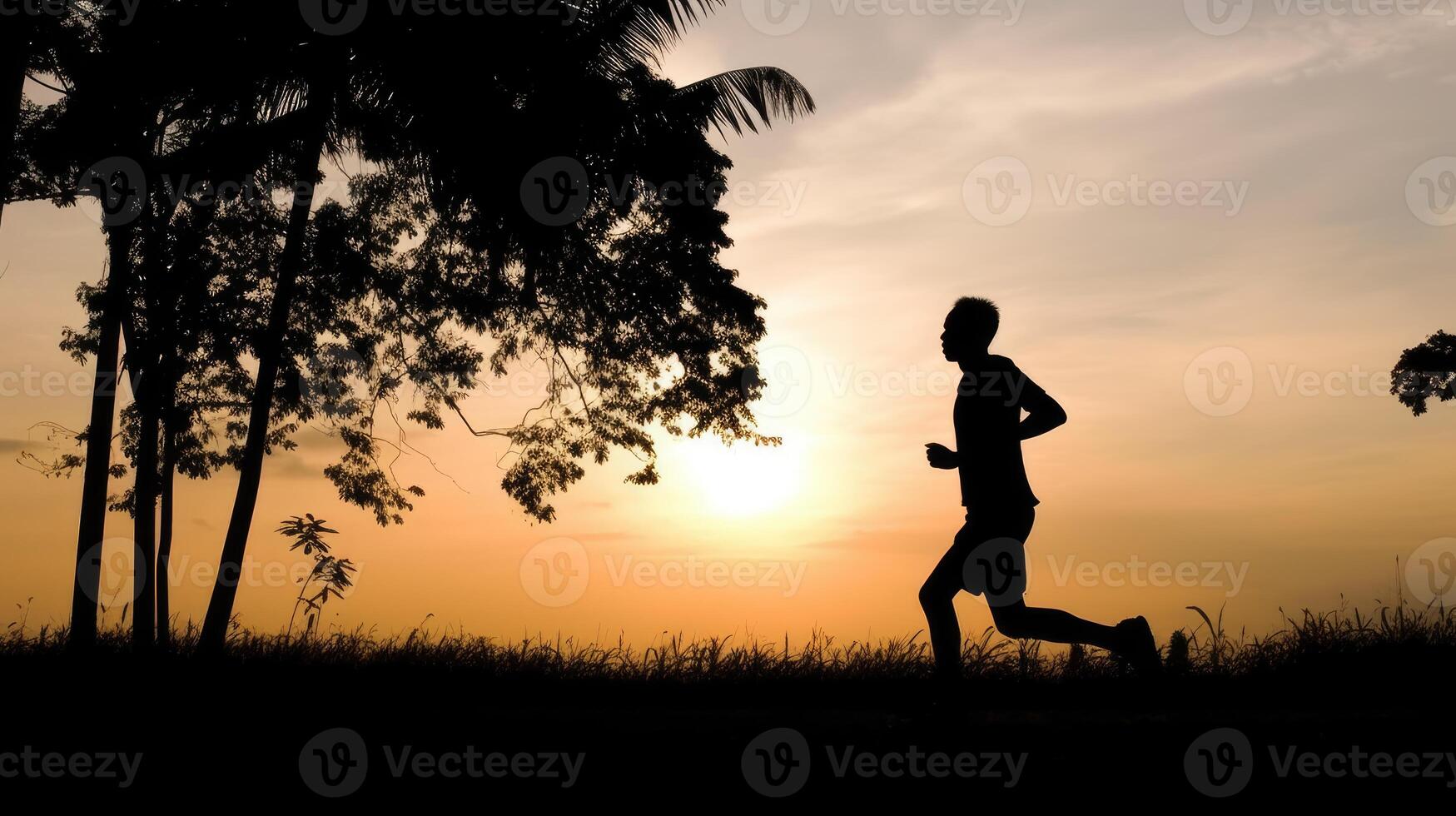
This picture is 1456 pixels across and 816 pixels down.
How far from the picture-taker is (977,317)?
20.4 ft

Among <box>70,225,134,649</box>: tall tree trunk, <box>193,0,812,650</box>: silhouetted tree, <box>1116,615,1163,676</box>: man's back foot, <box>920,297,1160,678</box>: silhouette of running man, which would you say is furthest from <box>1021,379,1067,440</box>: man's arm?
<box>70,225,134,649</box>: tall tree trunk

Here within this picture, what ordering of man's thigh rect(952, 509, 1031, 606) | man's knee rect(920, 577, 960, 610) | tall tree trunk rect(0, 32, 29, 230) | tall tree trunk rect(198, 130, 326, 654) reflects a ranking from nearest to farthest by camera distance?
1. man's thigh rect(952, 509, 1031, 606)
2. man's knee rect(920, 577, 960, 610)
3. tall tree trunk rect(0, 32, 29, 230)
4. tall tree trunk rect(198, 130, 326, 654)

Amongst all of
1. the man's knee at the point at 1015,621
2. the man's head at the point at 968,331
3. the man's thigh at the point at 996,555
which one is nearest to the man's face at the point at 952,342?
the man's head at the point at 968,331

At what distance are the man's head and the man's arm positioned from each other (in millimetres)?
344

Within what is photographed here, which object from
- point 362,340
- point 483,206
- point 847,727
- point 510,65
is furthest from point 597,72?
point 847,727

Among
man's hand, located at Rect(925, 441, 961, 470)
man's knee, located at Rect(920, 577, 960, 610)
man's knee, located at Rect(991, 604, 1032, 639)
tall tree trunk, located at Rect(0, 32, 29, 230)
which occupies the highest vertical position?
tall tree trunk, located at Rect(0, 32, 29, 230)

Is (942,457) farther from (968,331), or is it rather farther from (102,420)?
(102,420)

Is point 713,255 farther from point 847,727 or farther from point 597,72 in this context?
point 847,727

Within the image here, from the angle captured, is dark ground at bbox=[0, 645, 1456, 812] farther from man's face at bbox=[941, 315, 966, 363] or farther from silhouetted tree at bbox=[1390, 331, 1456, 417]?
silhouetted tree at bbox=[1390, 331, 1456, 417]

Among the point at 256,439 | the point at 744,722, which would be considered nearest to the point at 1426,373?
the point at 744,722

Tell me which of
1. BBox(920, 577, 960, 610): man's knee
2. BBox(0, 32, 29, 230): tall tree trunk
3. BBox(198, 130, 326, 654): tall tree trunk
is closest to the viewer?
BBox(920, 577, 960, 610): man's knee

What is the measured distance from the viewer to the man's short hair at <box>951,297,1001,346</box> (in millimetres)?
6203

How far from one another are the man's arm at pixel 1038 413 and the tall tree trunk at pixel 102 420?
12.0 meters

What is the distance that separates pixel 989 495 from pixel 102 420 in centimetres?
1212
